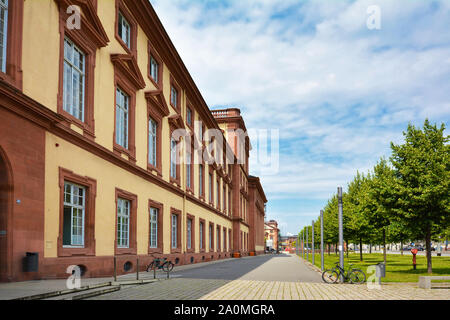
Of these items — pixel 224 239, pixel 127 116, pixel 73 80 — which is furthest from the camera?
pixel 224 239

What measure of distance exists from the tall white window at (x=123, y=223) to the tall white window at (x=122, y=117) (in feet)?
8.91

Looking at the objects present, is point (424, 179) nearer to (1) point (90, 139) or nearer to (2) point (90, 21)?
(1) point (90, 139)

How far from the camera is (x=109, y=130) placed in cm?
1997

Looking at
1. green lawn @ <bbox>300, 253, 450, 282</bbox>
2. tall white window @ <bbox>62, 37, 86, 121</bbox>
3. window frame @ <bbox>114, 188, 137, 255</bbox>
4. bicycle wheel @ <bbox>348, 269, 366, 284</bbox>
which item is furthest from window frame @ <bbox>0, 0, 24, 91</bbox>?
green lawn @ <bbox>300, 253, 450, 282</bbox>

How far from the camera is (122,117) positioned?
870 inches

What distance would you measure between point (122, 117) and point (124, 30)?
13.8ft

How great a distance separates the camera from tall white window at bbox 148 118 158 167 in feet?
85.2

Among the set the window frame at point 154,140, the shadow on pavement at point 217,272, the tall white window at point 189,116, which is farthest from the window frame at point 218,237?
the window frame at point 154,140

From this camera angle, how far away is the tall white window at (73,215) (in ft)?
54.0

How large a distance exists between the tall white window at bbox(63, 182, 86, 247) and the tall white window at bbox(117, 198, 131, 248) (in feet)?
12.3

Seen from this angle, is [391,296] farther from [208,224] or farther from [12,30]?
[208,224]

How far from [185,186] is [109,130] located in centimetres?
1404

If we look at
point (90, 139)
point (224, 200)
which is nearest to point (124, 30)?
point (90, 139)

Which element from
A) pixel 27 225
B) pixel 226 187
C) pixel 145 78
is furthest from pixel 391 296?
pixel 226 187
